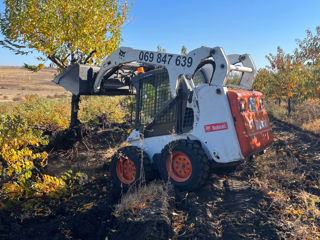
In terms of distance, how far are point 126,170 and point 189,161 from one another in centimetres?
149

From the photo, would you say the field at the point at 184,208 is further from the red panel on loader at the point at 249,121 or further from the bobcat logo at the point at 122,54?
the bobcat logo at the point at 122,54

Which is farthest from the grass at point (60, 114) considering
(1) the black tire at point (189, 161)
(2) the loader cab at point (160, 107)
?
(1) the black tire at point (189, 161)

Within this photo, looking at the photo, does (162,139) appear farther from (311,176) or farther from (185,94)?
(311,176)

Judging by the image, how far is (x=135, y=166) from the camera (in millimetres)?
5168

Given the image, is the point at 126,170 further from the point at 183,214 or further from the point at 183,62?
the point at 183,62

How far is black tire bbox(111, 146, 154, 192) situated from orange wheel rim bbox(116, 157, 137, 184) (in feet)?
0.06

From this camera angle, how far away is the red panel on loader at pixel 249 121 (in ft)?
14.4

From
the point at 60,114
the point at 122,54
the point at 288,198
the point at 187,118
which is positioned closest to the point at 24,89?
the point at 60,114

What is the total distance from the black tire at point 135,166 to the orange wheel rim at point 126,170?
0.02m

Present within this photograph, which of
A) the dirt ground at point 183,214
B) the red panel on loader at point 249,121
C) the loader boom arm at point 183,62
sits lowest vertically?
the dirt ground at point 183,214

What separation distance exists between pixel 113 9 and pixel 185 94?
4.85 m

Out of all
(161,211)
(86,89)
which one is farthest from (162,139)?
(86,89)

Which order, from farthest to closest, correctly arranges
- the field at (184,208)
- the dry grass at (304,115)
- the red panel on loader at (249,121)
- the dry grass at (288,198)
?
the dry grass at (304,115) < the red panel on loader at (249,121) < the field at (184,208) < the dry grass at (288,198)

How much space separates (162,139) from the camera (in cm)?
519
